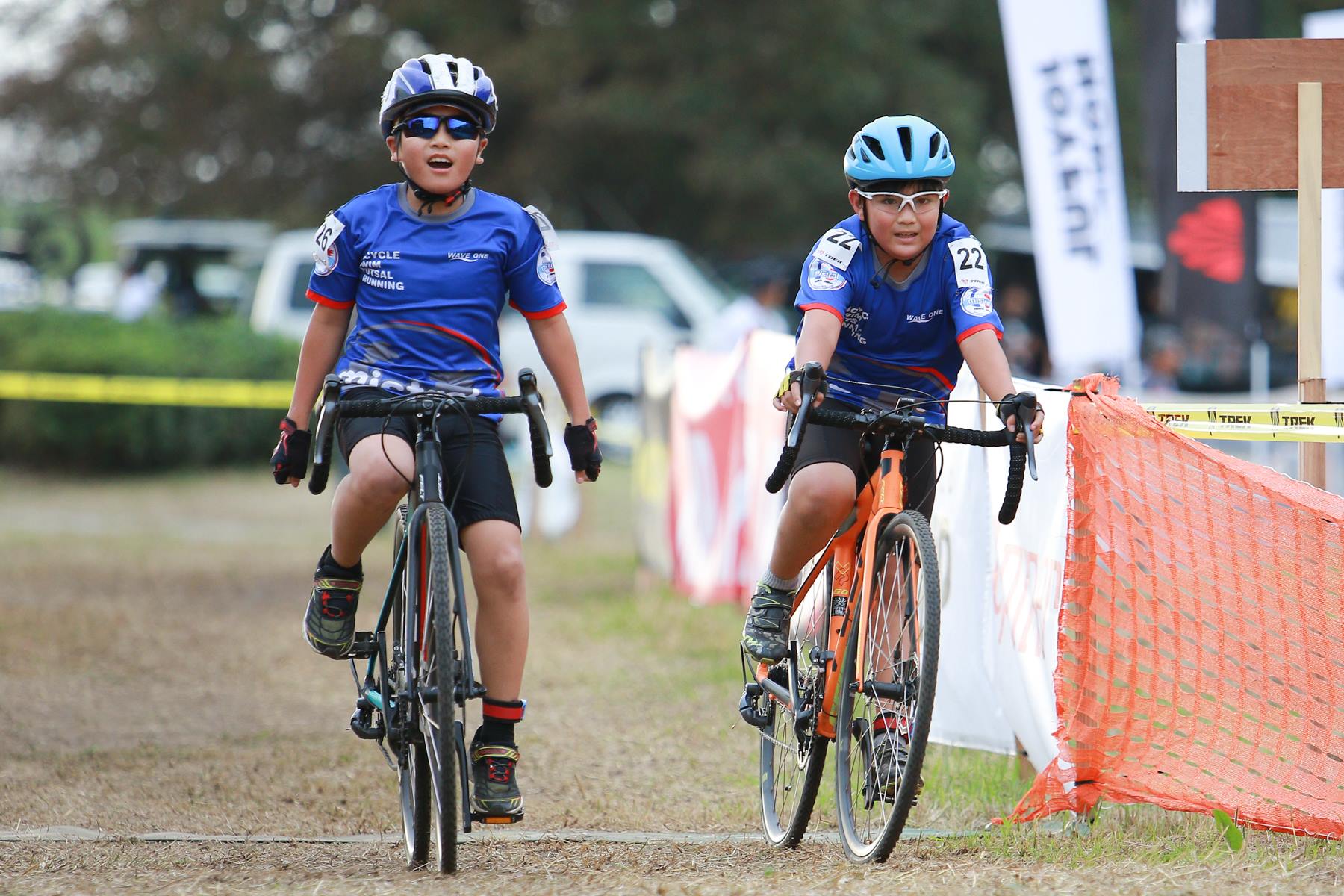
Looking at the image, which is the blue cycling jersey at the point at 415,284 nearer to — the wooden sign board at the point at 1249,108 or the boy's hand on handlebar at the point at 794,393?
the boy's hand on handlebar at the point at 794,393

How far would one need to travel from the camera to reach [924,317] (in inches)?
189

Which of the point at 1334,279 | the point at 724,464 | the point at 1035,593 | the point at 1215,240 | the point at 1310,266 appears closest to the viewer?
the point at 1310,266

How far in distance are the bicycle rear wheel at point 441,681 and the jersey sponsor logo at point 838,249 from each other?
1237 mm

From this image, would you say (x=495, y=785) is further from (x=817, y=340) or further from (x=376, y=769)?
(x=376, y=769)

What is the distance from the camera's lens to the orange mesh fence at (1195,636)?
15.3 feet

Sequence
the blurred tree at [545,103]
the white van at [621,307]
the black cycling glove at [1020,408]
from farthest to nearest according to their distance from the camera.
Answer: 1. the blurred tree at [545,103]
2. the white van at [621,307]
3. the black cycling glove at [1020,408]

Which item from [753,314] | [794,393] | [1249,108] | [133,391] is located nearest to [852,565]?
[794,393]

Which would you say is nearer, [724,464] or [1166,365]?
[724,464]

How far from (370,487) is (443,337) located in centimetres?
48

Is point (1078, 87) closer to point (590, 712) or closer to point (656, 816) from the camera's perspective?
point (590, 712)

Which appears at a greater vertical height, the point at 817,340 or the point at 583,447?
the point at 817,340

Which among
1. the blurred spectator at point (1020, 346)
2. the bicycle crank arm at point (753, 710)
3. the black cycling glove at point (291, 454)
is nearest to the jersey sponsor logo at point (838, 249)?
the bicycle crank arm at point (753, 710)

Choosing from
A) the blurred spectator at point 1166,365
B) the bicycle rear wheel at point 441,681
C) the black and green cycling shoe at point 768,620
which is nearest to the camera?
the bicycle rear wheel at point 441,681

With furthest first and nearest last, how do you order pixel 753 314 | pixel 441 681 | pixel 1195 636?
pixel 753 314 → pixel 1195 636 → pixel 441 681
